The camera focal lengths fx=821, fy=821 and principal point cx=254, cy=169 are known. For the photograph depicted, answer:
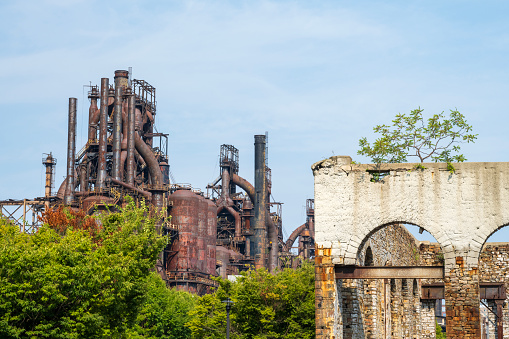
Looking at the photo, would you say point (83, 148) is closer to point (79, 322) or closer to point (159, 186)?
point (159, 186)

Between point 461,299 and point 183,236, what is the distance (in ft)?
163

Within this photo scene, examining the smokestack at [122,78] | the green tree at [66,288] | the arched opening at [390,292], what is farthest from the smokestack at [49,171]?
the green tree at [66,288]

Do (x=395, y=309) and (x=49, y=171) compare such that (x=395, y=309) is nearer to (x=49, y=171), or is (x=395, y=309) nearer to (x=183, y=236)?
(x=183, y=236)

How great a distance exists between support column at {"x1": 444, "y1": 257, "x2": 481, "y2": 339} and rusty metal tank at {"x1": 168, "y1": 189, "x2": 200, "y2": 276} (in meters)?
49.1

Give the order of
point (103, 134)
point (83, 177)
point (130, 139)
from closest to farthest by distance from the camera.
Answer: point (130, 139) < point (103, 134) < point (83, 177)

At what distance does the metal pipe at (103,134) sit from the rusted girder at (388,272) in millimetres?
45088

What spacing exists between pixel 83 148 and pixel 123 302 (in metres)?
46.4

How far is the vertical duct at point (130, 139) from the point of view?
6571 centimetres

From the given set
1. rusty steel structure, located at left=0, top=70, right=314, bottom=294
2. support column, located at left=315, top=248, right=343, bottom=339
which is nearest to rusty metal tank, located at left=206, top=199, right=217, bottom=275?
rusty steel structure, located at left=0, top=70, right=314, bottom=294

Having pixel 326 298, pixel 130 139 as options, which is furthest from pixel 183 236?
pixel 326 298

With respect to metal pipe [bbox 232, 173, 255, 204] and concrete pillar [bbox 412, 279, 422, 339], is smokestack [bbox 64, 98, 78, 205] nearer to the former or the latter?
metal pipe [bbox 232, 173, 255, 204]

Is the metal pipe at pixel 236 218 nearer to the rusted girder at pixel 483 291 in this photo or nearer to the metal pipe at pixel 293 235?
the metal pipe at pixel 293 235

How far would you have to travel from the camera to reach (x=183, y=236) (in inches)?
2731

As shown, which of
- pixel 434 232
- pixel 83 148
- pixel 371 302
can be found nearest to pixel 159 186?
pixel 83 148
